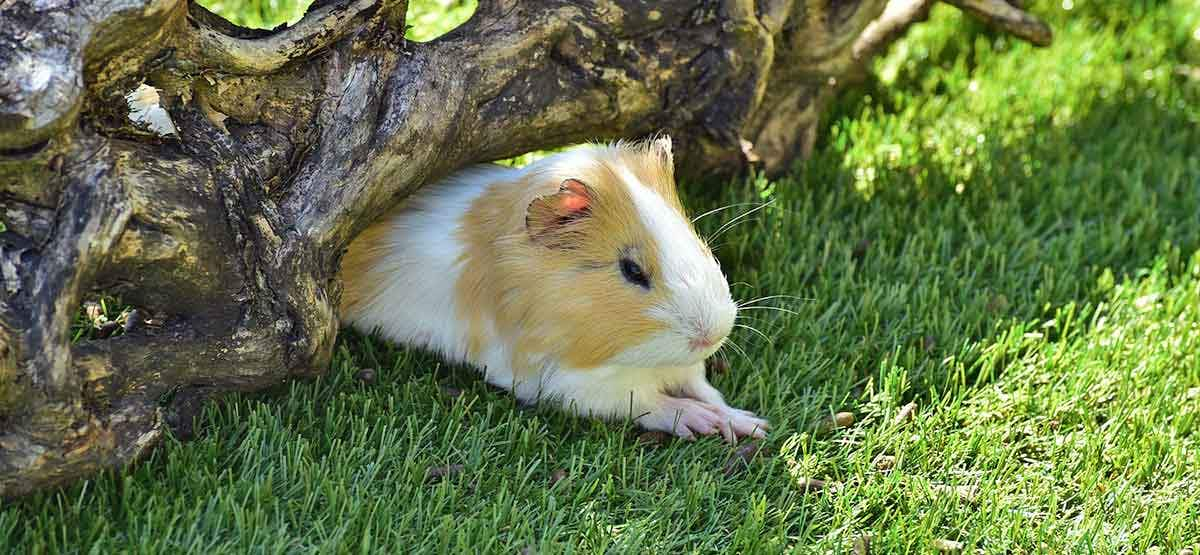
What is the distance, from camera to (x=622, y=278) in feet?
10.1

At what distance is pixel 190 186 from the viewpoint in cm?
282

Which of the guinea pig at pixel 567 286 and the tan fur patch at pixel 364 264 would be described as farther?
the tan fur patch at pixel 364 264

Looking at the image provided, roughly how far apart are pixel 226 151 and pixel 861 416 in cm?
191

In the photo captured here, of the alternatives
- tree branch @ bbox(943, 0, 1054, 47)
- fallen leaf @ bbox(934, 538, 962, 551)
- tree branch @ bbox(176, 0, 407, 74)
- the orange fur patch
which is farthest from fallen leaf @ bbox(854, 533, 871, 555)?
tree branch @ bbox(943, 0, 1054, 47)

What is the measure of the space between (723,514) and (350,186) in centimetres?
126

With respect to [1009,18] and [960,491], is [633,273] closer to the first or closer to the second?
[960,491]

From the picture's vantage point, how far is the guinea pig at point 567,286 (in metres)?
3.07

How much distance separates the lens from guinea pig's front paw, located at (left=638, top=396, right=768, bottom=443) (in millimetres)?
3375

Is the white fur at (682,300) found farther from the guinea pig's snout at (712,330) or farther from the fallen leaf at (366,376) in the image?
the fallen leaf at (366,376)

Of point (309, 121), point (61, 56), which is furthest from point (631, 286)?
point (61, 56)

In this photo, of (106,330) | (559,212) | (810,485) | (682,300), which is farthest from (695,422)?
(106,330)

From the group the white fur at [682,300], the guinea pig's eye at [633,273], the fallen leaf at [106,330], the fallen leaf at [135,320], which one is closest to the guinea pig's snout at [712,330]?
the white fur at [682,300]

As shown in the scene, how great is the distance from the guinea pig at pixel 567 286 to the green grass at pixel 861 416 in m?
0.10

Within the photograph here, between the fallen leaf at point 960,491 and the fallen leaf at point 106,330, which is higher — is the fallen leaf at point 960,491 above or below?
below
